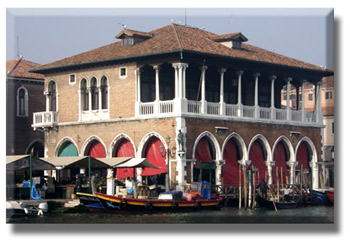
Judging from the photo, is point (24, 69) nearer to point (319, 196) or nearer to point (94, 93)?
point (94, 93)

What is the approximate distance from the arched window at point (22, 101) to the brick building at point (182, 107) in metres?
1.07

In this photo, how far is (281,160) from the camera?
42.0m

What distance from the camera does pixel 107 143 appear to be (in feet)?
129

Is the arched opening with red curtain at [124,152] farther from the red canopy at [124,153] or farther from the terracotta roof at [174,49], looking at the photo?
the terracotta roof at [174,49]

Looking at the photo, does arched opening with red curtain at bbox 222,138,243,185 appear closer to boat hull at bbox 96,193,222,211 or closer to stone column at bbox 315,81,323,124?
boat hull at bbox 96,193,222,211

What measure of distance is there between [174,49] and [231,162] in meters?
5.73

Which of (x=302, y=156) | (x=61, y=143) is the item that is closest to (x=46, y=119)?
(x=61, y=143)

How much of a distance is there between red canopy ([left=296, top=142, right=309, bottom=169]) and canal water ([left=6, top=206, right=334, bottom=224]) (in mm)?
7156

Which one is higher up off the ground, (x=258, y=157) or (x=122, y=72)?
(x=122, y=72)

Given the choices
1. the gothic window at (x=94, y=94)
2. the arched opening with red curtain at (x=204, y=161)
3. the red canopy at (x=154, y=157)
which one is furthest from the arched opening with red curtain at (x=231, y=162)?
the gothic window at (x=94, y=94)

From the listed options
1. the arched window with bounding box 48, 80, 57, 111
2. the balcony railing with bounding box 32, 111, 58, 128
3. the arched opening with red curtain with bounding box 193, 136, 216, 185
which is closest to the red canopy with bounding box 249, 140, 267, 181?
the arched opening with red curtain with bounding box 193, 136, 216, 185

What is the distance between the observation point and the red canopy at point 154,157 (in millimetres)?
37406

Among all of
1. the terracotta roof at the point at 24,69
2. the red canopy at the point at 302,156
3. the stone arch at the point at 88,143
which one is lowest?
the red canopy at the point at 302,156
